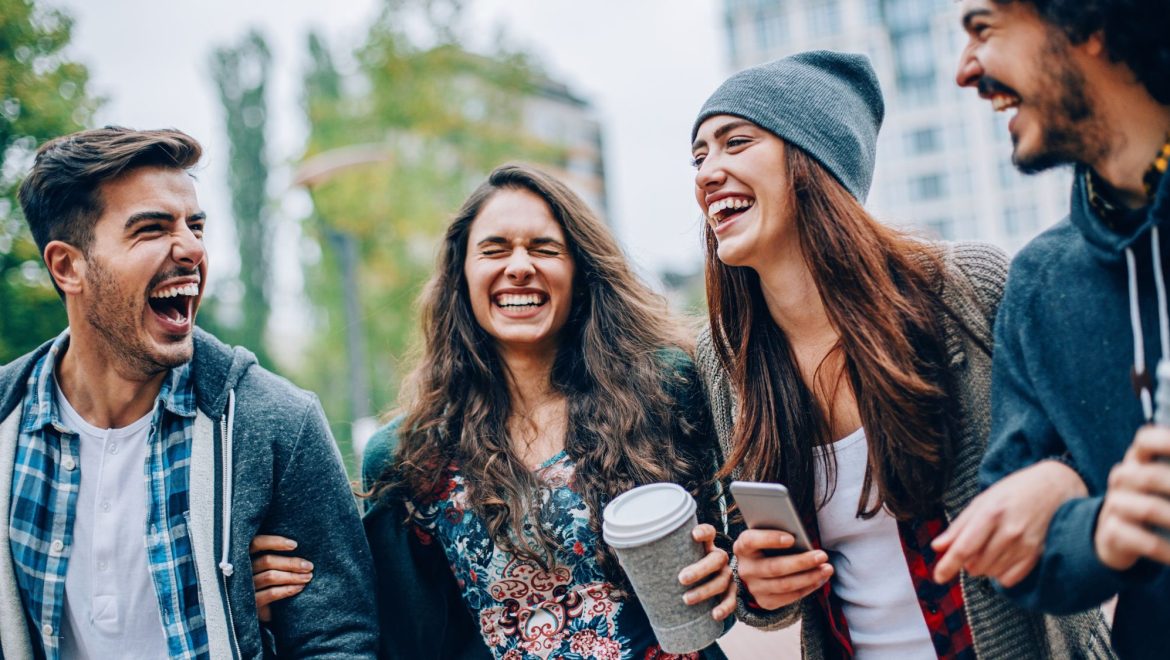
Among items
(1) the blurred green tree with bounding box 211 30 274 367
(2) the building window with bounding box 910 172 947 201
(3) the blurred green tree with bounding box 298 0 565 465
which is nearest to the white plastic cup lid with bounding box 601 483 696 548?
(3) the blurred green tree with bounding box 298 0 565 465

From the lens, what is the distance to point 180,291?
2.74 metres

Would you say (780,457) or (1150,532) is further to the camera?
(780,457)

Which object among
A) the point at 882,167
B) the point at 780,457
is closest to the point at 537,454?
the point at 780,457

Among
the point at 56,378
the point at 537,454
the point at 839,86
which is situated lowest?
the point at 537,454

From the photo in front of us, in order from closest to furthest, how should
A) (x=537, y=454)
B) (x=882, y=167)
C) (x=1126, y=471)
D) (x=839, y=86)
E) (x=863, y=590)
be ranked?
1. (x=1126, y=471)
2. (x=863, y=590)
3. (x=839, y=86)
4. (x=537, y=454)
5. (x=882, y=167)

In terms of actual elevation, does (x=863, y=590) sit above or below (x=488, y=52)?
below

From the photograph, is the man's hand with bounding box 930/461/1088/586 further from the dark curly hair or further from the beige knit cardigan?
the dark curly hair

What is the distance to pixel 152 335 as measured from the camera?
8.79 feet

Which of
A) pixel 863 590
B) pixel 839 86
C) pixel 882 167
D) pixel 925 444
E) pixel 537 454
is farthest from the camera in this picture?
pixel 882 167

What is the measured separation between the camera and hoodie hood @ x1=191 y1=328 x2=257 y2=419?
2.73 meters

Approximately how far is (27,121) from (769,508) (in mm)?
3495

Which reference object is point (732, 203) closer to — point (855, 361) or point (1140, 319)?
point (855, 361)

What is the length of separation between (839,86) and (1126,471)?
1606 millimetres

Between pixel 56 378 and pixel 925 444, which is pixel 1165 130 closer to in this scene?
pixel 925 444
